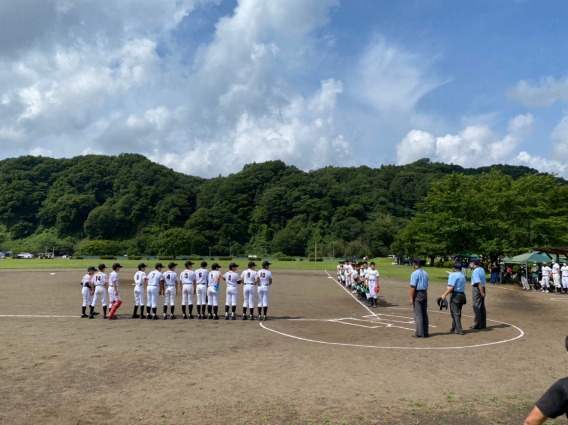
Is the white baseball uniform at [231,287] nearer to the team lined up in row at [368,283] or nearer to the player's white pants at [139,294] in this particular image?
the player's white pants at [139,294]

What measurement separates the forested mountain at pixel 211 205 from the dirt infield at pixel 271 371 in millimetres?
112026

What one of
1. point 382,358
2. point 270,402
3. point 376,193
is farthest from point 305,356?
point 376,193

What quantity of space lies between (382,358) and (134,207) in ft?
485

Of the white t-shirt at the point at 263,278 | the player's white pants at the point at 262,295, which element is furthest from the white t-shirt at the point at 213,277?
the player's white pants at the point at 262,295

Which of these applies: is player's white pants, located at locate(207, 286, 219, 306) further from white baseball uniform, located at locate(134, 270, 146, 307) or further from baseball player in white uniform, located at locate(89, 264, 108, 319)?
baseball player in white uniform, located at locate(89, 264, 108, 319)

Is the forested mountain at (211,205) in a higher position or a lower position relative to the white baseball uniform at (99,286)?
higher

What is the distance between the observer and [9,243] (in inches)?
5428

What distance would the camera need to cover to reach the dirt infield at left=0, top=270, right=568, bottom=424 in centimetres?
645

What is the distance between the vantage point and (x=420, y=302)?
12430mm

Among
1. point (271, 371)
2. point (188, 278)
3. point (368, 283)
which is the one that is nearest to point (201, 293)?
point (188, 278)

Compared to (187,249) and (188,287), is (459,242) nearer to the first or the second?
(188,287)

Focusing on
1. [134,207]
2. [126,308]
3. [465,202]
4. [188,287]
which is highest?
[134,207]

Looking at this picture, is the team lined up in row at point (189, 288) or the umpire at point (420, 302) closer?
the umpire at point (420, 302)

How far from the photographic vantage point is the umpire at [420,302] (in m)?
12.3
